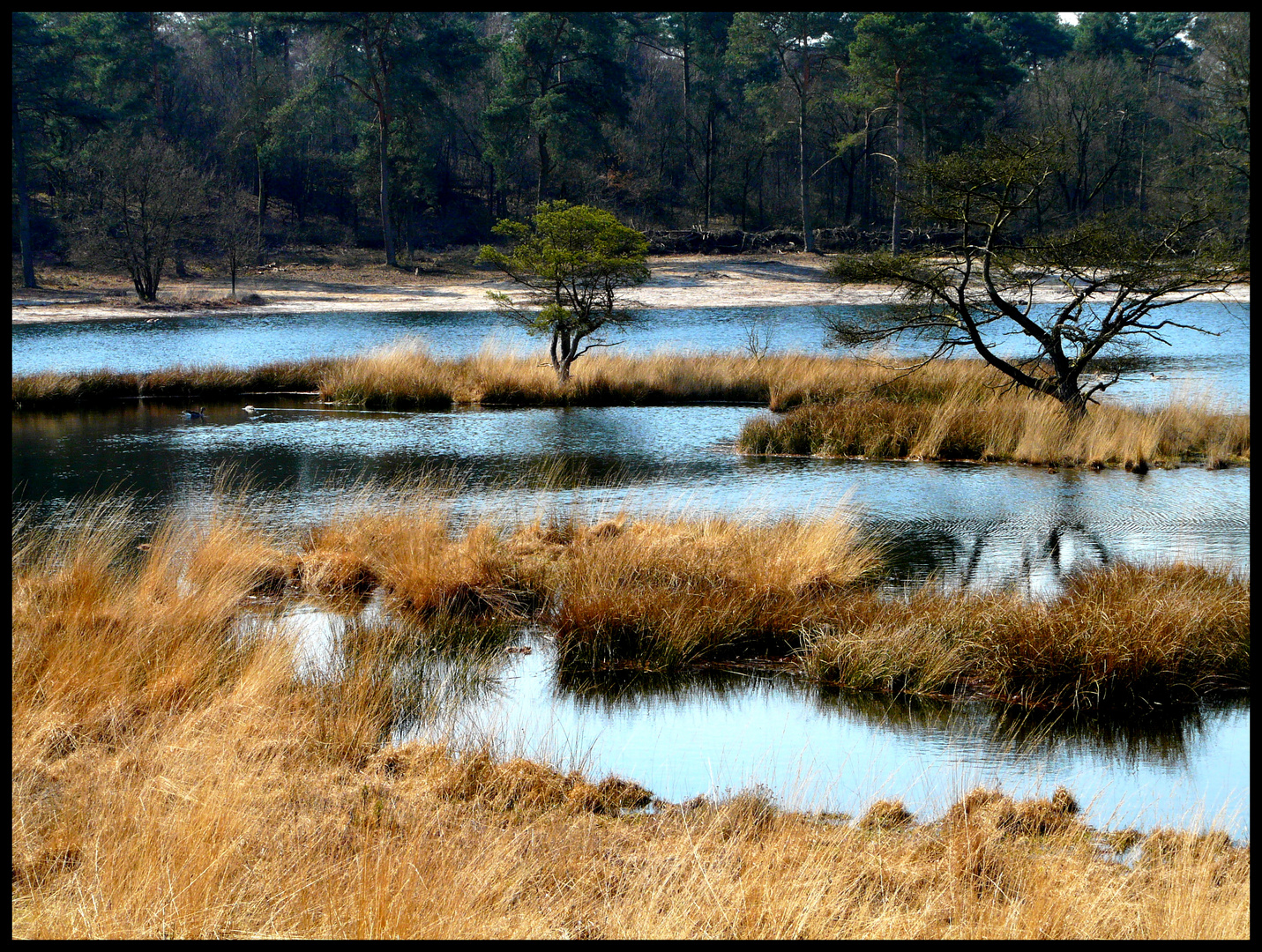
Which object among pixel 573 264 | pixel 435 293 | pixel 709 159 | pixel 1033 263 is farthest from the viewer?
pixel 709 159

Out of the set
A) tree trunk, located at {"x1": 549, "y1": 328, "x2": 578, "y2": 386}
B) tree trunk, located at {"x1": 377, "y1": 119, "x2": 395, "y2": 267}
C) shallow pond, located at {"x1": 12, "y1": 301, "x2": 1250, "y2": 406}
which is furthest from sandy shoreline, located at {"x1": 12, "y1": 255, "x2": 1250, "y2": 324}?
tree trunk, located at {"x1": 549, "y1": 328, "x2": 578, "y2": 386}

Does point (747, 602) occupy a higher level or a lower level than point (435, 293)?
lower

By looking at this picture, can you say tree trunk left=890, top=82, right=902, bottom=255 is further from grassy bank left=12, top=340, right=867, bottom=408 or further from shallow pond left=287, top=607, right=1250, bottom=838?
shallow pond left=287, top=607, right=1250, bottom=838

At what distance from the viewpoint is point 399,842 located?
4293 millimetres

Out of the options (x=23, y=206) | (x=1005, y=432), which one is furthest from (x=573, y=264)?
(x=23, y=206)

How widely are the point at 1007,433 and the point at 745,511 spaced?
560 cm

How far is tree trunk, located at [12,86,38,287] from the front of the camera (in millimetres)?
44594

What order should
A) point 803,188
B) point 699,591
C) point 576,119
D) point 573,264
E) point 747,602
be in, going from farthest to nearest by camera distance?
point 803,188
point 576,119
point 573,264
point 699,591
point 747,602

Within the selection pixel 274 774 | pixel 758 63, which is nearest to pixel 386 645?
pixel 274 774

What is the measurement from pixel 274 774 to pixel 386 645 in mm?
2235

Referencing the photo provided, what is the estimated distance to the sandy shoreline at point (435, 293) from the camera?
132ft

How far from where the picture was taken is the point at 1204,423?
1587 centimetres

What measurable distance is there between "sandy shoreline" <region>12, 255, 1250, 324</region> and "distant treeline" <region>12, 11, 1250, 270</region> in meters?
2.18

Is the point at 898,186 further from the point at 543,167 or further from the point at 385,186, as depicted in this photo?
the point at 385,186
